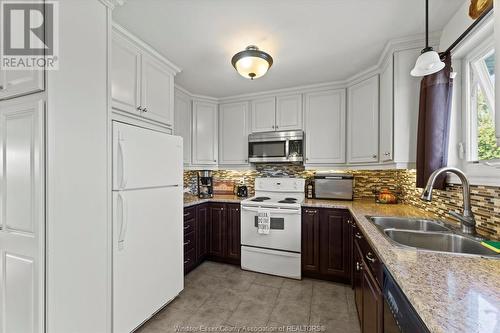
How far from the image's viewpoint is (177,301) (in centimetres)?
226

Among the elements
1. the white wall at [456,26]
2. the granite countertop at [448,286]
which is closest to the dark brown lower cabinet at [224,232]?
the granite countertop at [448,286]

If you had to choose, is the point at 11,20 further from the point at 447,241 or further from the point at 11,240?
the point at 447,241

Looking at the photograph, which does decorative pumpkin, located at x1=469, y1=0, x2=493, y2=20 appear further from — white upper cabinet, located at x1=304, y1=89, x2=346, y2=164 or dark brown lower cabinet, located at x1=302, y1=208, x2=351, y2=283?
dark brown lower cabinet, located at x1=302, y1=208, x2=351, y2=283

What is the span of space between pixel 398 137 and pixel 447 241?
984 mm

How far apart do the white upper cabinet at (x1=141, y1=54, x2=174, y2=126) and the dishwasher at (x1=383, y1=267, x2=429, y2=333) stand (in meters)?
2.12

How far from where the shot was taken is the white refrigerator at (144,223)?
1.64 metres

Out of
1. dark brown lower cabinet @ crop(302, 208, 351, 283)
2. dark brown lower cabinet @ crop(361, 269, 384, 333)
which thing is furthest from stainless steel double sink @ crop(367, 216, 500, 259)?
dark brown lower cabinet @ crop(302, 208, 351, 283)

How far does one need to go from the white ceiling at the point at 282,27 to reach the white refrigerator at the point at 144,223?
85cm

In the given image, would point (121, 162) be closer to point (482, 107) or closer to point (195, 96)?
point (195, 96)

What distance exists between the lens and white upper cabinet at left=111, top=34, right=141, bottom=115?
5.65 feet

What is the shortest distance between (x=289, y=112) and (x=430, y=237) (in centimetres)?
221

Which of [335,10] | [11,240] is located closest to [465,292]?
[335,10]

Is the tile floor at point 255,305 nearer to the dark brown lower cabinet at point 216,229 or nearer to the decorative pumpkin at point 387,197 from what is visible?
the dark brown lower cabinet at point 216,229

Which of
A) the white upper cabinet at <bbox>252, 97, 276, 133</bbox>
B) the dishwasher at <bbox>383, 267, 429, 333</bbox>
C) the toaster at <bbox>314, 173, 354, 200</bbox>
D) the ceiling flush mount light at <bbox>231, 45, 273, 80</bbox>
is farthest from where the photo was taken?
the white upper cabinet at <bbox>252, 97, 276, 133</bbox>
